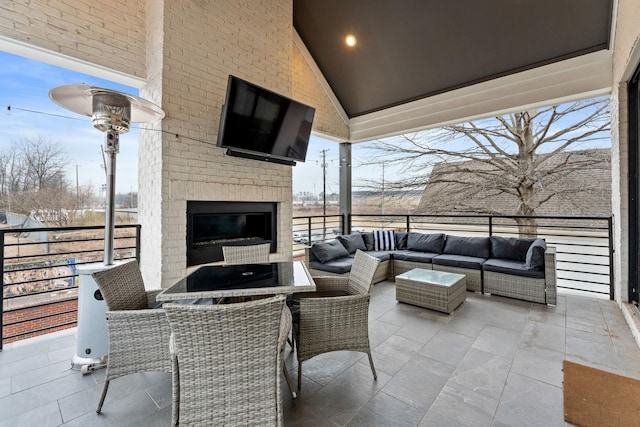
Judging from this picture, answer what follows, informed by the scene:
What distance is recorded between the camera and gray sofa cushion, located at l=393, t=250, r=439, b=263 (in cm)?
451

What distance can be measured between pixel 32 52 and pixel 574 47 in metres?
6.15

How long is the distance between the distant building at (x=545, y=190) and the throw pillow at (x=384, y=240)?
79.3 inches

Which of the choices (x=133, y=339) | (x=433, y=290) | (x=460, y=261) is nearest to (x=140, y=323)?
(x=133, y=339)

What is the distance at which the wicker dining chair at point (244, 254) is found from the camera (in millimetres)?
3139

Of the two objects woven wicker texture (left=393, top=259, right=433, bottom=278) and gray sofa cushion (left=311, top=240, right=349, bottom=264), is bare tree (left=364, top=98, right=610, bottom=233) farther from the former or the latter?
gray sofa cushion (left=311, top=240, right=349, bottom=264)

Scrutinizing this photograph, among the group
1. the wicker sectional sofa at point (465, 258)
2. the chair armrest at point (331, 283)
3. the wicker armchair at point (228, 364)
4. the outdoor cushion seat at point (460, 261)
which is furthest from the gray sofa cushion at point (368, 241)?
the wicker armchair at point (228, 364)

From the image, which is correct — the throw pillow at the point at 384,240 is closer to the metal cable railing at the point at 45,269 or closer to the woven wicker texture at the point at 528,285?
the woven wicker texture at the point at 528,285

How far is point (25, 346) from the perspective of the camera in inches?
99.7

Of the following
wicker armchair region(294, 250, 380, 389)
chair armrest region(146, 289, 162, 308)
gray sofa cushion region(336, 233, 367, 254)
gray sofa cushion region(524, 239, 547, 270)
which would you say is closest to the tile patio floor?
wicker armchair region(294, 250, 380, 389)

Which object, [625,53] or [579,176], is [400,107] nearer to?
[625,53]

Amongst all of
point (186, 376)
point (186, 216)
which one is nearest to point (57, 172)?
point (186, 216)

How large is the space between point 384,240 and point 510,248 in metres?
1.94

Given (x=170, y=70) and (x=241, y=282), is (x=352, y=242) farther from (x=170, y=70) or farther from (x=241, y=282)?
(x=170, y=70)

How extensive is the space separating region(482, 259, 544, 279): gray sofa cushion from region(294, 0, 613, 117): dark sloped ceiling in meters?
2.80
